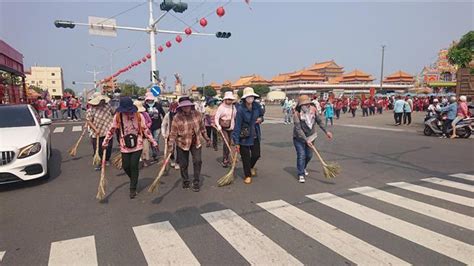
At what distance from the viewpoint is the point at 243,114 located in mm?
5707

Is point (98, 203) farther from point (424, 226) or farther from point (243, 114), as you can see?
point (424, 226)

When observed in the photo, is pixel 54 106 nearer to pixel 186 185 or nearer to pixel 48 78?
pixel 186 185

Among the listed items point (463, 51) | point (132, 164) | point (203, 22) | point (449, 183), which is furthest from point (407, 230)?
point (463, 51)

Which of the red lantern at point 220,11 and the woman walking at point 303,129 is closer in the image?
the woman walking at point 303,129

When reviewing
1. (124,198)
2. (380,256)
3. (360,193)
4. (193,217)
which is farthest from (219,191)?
(380,256)

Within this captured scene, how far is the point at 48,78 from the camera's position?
332ft

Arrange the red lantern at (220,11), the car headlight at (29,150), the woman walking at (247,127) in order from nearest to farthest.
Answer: the car headlight at (29,150) < the woman walking at (247,127) < the red lantern at (220,11)

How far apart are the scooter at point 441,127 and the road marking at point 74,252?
13.2 metres

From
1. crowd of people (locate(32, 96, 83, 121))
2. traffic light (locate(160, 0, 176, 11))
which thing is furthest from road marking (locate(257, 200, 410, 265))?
crowd of people (locate(32, 96, 83, 121))

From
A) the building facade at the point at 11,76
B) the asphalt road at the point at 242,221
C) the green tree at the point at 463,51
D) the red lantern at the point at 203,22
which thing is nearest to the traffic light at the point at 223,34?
the red lantern at the point at 203,22

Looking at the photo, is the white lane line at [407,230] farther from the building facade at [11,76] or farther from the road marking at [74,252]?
the building facade at [11,76]

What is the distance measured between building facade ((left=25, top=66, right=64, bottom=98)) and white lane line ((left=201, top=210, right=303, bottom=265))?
11033cm

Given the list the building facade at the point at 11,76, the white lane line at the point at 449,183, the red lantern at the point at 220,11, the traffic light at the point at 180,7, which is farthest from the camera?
the traffic light at the point at 180,7

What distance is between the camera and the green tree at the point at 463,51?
17.3 m
